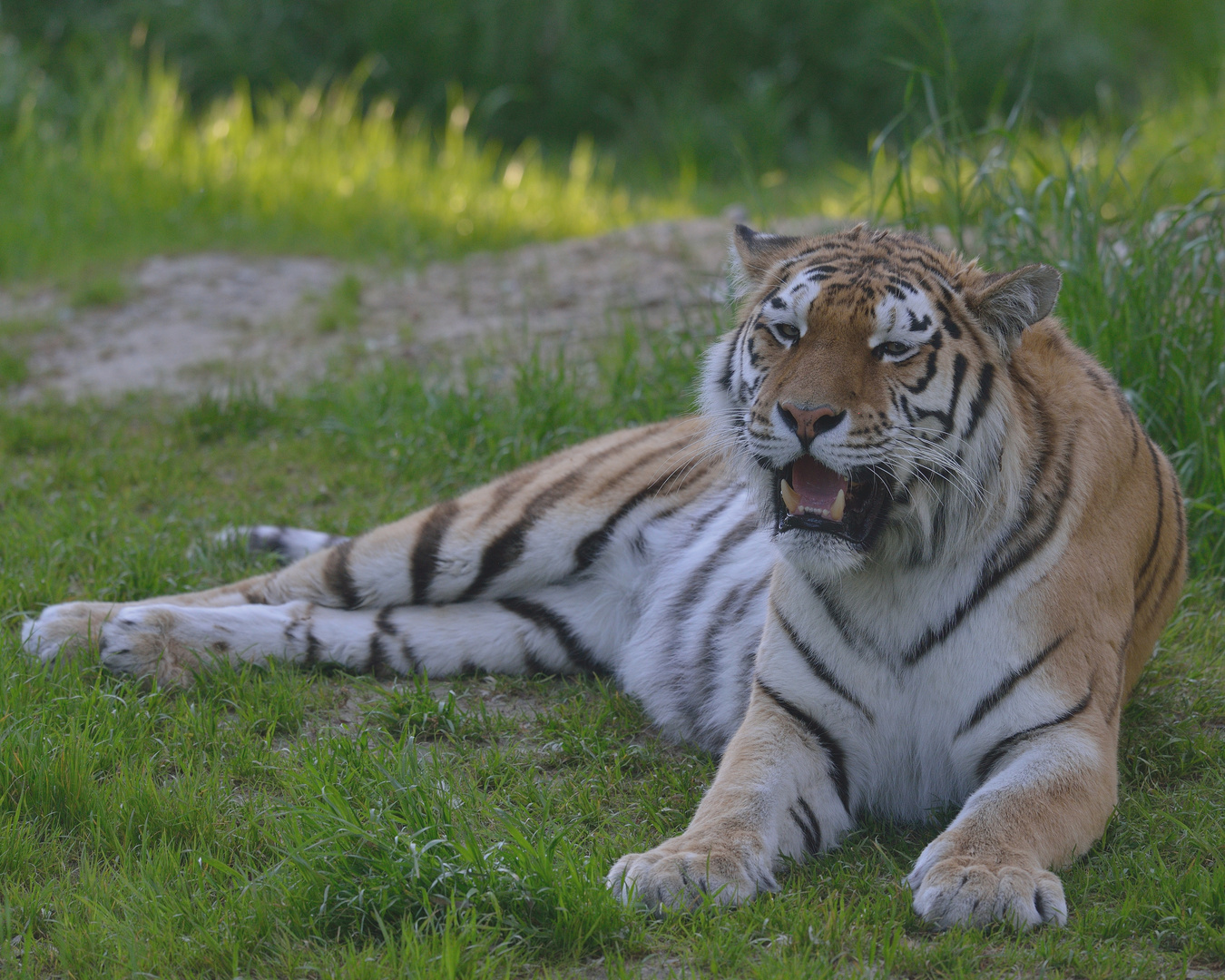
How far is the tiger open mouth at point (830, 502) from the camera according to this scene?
2715 mm


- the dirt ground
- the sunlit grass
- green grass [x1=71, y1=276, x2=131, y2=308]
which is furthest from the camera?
the sunlit grass

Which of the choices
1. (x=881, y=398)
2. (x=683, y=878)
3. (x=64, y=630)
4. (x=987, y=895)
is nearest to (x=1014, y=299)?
(x=881, y=398)

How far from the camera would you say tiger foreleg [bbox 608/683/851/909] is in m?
2.43

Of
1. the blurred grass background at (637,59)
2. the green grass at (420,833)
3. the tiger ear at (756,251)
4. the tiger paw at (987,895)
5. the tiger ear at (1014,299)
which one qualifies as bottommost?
the green grass at (420,833)

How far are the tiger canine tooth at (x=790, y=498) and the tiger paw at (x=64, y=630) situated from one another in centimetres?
187

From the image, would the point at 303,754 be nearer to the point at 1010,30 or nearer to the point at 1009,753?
the point at 1009,753

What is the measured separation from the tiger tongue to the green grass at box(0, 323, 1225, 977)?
2.38ft

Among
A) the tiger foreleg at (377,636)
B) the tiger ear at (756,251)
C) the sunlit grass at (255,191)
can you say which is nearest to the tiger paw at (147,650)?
the tiger foreleg at (377,636)

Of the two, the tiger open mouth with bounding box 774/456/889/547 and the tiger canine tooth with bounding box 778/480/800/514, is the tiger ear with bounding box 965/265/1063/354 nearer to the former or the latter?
the tiger open mouth with bounding box 774/456/889/547

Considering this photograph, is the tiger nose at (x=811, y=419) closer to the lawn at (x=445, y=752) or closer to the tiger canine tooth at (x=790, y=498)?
the tiger canine tooth at (x=790, y=498)

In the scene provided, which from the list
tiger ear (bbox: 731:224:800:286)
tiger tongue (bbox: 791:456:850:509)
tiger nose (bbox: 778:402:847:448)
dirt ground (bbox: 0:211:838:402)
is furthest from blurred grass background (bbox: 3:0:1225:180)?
tiger nose (bbox: 778:402:847:448)

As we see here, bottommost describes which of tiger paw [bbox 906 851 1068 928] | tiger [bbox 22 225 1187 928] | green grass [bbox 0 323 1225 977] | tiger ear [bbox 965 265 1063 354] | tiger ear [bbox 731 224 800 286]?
green grass [bbox 0 323 1225 977]

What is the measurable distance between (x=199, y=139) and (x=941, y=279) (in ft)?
22.1

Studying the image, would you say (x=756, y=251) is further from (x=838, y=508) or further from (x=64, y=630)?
(x=64, y=630)
